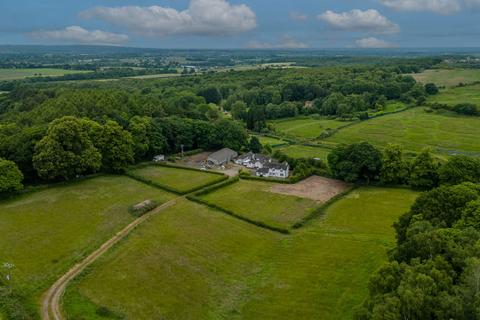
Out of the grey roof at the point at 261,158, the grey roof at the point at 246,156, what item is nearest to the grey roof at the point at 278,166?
the grey roof at the point at 261,158

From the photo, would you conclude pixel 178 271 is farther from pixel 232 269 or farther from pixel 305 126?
pixel 305 126

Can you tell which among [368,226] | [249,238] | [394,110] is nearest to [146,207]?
[249,238]

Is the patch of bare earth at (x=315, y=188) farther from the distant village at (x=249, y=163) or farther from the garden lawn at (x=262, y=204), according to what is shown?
the distant village at (x=249, y=163)

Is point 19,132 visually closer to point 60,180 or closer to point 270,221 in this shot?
point 60,180

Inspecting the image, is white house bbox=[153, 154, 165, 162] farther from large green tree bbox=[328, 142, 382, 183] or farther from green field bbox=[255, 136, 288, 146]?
large green tree bbox=[328, 142, 382, 183]

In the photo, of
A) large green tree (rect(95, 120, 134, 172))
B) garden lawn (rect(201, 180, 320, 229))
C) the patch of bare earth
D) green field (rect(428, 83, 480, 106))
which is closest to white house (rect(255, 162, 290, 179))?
the patch of bare earth
